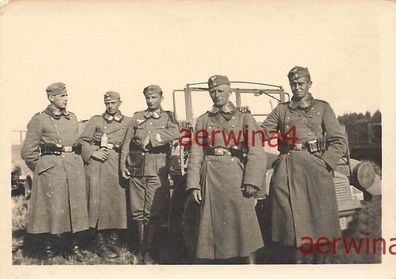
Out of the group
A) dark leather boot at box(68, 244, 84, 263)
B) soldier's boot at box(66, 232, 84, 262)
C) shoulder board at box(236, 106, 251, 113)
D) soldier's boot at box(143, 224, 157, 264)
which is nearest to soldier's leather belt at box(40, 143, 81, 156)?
soldier's boot at box(66, 232, 84, 262)

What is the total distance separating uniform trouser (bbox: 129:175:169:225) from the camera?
413cm

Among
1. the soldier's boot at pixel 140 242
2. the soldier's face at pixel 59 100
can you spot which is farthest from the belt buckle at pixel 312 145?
the soldier's face at pixel 59 100

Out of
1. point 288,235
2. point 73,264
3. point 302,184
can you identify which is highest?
point 302,184

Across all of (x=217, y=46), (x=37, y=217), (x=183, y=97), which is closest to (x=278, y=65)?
(x=217, y=46)

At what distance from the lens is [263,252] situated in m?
4.05

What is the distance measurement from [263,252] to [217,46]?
1.85m

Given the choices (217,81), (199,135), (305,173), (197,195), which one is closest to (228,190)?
(197,195)

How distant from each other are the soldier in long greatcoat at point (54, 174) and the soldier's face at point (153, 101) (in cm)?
73

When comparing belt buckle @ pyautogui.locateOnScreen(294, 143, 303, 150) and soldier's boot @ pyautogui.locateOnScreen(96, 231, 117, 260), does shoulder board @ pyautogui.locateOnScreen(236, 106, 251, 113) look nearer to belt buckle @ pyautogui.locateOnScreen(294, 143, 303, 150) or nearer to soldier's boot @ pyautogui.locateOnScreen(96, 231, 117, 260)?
belt buckle @ pyautogui.locateOnScreen(294, 143, 303, 150)

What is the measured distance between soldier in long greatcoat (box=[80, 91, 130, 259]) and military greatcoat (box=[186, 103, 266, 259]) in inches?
33.2

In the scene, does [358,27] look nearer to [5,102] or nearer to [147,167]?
[147,167]

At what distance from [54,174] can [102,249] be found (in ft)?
2.64

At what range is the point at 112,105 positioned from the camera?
432 centimetres

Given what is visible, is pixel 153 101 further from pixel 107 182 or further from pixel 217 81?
pixel 107 182
